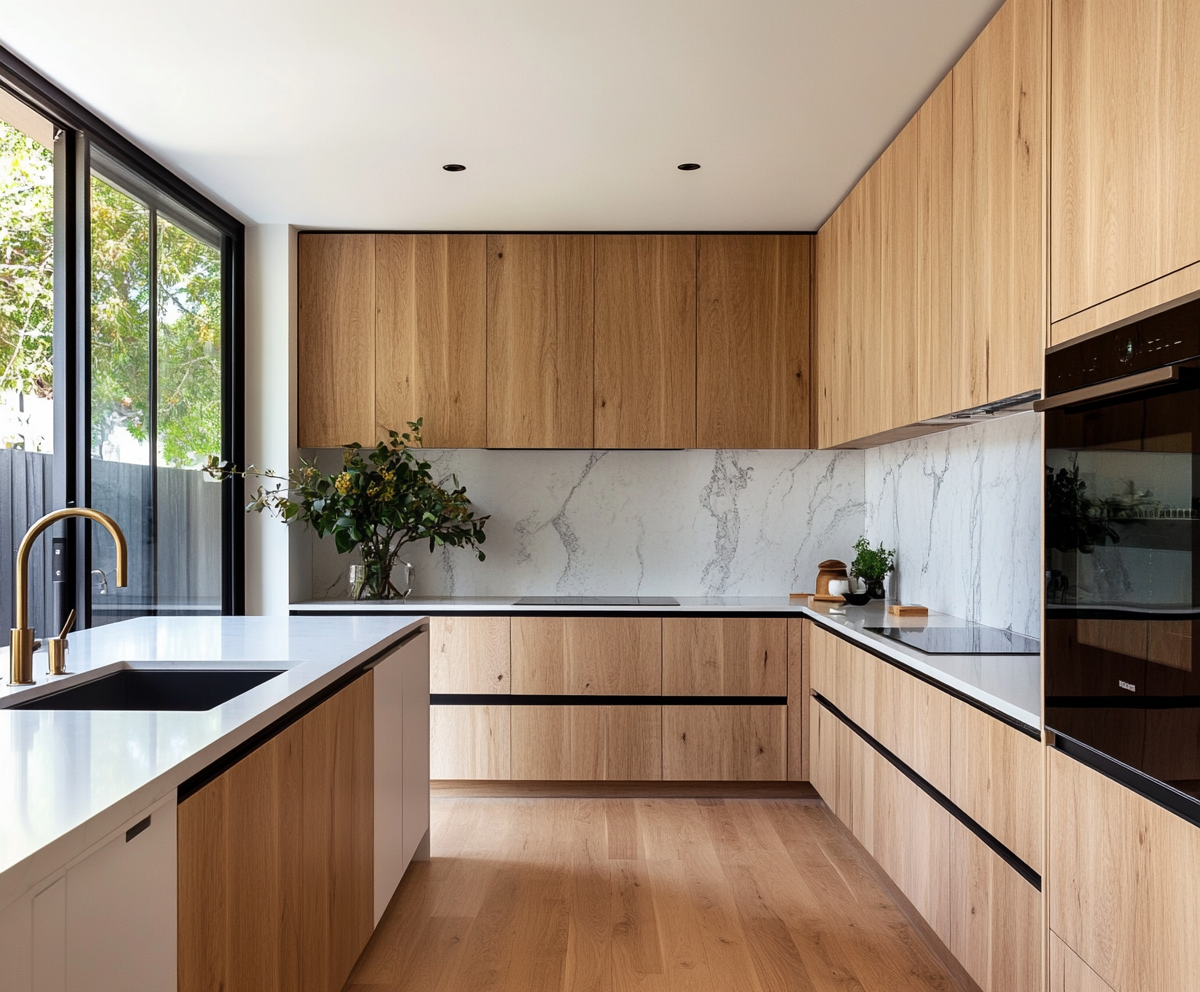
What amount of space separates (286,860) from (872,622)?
218 centimetres

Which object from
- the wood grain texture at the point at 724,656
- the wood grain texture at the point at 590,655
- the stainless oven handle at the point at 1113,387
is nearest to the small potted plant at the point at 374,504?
the wood grain texture at the point at 590,655

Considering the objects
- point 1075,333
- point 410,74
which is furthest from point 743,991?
point 410,74

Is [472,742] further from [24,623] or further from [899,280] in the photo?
[899,280]

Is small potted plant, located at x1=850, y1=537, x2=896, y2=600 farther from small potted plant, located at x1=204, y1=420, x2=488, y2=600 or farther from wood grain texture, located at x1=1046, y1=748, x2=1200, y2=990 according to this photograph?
wood grain texture, located at x1=1046, y1=748, x2=1200, y2=990

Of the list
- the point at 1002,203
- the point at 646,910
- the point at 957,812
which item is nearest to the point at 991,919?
the point at 957,812

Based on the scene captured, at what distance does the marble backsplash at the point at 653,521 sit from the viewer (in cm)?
444

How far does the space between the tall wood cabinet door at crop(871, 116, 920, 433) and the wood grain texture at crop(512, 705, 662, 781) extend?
5.23 feet

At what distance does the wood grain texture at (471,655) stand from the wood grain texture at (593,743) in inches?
7.8

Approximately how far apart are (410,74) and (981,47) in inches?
59.0

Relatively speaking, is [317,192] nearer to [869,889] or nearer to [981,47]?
[981,47]

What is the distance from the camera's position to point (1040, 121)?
1912 millimetres

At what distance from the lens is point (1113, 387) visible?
5.02 feet

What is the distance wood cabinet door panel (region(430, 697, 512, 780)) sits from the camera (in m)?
3.88

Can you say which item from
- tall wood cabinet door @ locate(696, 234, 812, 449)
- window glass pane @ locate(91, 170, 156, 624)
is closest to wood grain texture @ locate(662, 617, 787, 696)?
tall wood cabinet door @ locate(696, 234, 812, 449)
